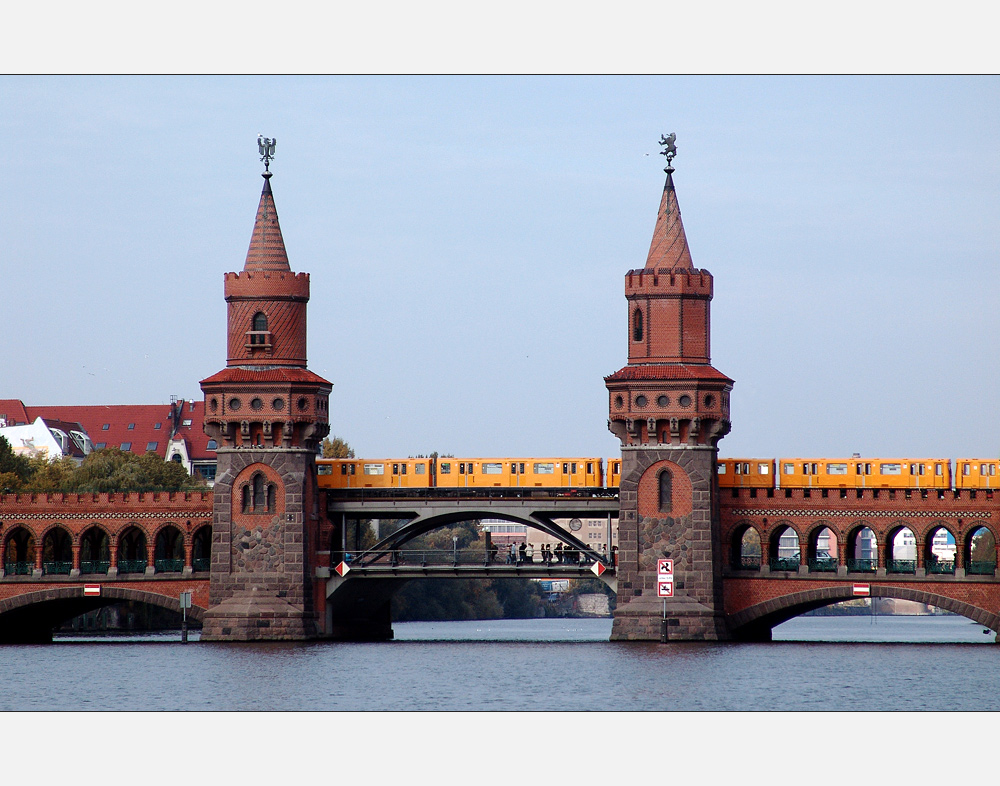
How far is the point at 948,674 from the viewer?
8406 cm

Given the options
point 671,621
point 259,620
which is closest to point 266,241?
point 259,620

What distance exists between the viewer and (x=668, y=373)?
9925 centimetres

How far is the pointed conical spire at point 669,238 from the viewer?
10062 centimetres

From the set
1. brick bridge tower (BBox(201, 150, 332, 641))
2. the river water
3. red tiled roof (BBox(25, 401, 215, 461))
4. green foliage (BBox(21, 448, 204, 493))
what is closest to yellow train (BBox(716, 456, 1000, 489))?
the river water

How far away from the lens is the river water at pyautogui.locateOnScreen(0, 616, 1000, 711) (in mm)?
73438

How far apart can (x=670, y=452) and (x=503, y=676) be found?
758 inches

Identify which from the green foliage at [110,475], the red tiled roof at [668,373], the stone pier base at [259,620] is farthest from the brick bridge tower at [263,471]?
the green foliage at [110,475]

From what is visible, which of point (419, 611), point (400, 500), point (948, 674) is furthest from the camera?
point (419, 611)

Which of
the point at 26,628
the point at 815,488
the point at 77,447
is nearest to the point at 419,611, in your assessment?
the point at 77,447

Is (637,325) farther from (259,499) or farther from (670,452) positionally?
(259,499)

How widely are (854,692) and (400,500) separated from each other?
1336 inches

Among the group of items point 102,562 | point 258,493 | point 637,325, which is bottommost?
point 102,562

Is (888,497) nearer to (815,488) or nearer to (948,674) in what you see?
(815,488)

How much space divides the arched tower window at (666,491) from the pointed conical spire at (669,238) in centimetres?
1030
